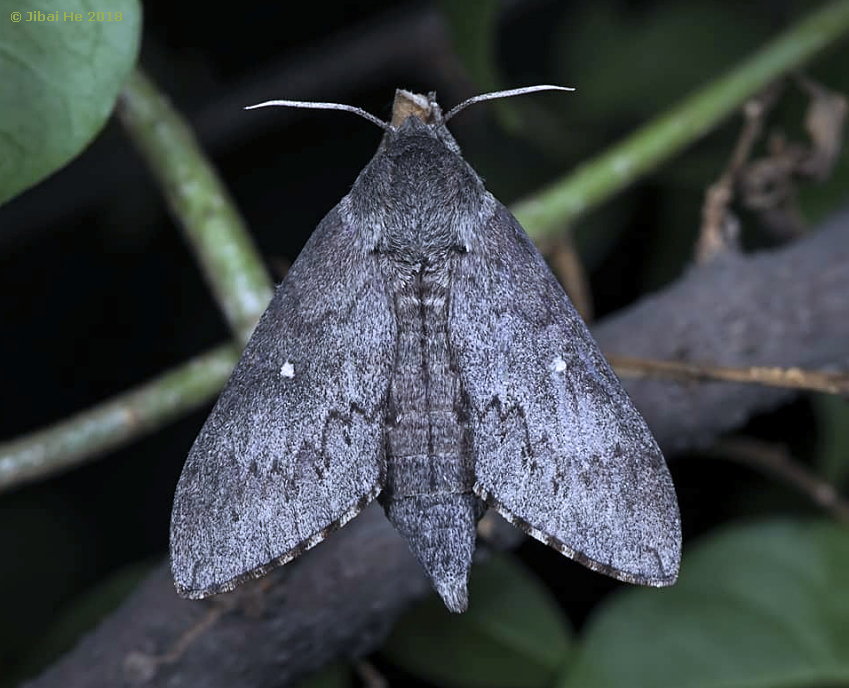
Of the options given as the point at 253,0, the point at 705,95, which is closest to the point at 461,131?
the point at 253,0

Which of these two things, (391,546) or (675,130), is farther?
(675,130)

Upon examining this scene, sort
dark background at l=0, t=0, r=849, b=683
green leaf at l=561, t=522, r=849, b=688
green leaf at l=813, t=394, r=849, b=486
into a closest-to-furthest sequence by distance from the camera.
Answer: green leaf at l=561, t=522, r=849, b=688, green leaf at l=813, t=394, r=849, b=486, dark background at l=0, t=0, r=849, b=683

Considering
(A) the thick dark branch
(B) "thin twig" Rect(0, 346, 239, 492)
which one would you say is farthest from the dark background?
(B) "thin twig" Rect(0, 346, 239, 492)

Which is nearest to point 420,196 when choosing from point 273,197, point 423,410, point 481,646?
point 423,410

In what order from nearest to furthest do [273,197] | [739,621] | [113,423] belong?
[113,423]
[739,621]
[273,197]

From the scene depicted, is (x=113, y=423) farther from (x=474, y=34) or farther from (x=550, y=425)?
(x=474, y=34)

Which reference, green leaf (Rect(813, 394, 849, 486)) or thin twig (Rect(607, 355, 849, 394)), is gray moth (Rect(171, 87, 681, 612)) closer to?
thin twig (Rect(607, 355, 849, 394))

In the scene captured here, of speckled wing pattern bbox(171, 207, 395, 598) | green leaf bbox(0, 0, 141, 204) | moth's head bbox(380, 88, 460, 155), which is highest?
green leaf bbox(0, 0, 141, 204)
